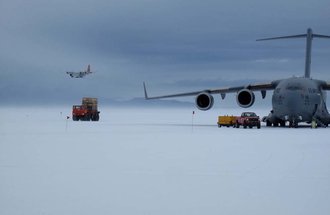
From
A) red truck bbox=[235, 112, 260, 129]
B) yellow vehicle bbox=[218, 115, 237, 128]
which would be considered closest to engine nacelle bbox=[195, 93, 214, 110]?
yellow vehicle bbox=[218, 115, 237, 128]

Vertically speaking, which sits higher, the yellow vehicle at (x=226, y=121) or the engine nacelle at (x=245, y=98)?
the engine nacelle at (x=245, y=98)

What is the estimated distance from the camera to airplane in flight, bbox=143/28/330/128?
37781 millimetres

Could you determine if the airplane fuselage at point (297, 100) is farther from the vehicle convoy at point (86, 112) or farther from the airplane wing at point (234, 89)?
the vehicle convoy at point (86, 112)

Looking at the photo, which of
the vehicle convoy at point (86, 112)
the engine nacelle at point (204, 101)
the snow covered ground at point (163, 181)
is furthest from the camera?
the vehicle convoy at point (86, 112)

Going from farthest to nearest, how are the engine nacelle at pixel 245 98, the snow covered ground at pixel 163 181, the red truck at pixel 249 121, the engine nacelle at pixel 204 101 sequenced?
the engine nacelle at pixel 204 101 < the engine nacelle at pixel 245 98 < the red truck at pixel 249 121 < the snow covered ground at pixel 163 181

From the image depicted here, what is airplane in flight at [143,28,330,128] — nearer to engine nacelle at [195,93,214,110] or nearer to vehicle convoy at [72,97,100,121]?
engine nacelle at [195,93,214,110]

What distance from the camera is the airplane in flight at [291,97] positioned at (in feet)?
124

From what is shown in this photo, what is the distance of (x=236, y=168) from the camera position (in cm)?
1327

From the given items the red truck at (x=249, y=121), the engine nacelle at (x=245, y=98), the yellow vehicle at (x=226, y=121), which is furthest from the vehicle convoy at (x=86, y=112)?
the red truck at (x=249, y=121)

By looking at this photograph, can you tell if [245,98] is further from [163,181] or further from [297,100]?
[163,181]

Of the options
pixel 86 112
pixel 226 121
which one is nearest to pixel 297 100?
pixel 226 121

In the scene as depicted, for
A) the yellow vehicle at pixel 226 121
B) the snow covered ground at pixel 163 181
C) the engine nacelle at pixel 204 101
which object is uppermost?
the engine nacelle at pixel 204 101

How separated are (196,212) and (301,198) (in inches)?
90.7

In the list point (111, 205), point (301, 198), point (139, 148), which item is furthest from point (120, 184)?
point (139, 148)
